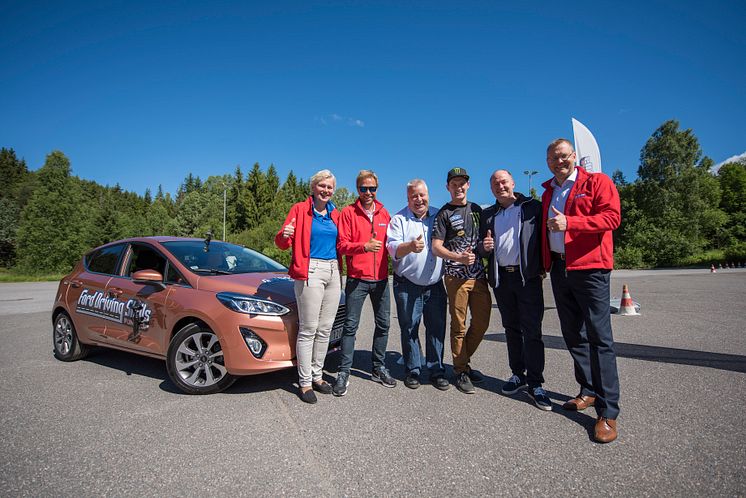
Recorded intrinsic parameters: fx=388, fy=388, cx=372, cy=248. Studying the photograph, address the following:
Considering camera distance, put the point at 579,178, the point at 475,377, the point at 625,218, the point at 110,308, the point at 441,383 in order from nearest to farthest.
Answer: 1. the point at 579,178
2. the point at 441,383
3. the point at 475,377
4. the point at 110,308
5. the point at 625,218

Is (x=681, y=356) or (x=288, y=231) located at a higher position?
(x=288, y=231)

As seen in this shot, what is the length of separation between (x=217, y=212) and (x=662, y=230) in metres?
55.4

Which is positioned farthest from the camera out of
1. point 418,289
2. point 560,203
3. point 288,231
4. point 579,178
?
point 418,289

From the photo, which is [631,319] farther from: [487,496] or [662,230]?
[662,230]

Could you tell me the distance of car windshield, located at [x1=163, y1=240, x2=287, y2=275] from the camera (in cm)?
415

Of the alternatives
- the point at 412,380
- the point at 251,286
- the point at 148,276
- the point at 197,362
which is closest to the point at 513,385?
the point at 412,380

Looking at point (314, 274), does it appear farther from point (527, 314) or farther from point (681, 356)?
point (681, 356)

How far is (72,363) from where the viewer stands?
482 cm

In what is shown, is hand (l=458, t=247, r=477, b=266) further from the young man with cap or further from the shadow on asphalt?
the shadow on asphalt

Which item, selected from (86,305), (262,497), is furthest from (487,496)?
(86,305)

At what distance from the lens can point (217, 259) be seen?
4.45 m

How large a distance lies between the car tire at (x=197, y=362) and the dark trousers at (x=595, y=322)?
9.90 feet

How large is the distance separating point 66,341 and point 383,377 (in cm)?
410

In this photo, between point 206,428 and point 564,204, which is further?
point 564,204
